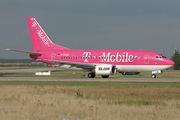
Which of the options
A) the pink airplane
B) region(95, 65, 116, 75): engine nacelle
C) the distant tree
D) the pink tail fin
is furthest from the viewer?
the distant tree

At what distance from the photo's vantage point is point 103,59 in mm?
47375

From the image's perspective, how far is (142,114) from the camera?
14.2 m

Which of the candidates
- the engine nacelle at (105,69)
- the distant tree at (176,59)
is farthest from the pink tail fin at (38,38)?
the distant tree at (176,59)

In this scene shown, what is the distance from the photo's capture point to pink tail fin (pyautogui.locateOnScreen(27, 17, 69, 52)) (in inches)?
2119

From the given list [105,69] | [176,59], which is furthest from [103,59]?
[176,59]

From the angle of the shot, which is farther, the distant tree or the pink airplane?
the distant tree

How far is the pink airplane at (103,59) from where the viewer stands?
45156 mm

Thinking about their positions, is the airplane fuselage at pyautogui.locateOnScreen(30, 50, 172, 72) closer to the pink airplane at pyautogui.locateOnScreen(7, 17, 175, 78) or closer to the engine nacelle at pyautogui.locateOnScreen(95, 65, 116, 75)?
the pink airplane at pyautogui.locateOnScreen(7, 17, 175, 78)

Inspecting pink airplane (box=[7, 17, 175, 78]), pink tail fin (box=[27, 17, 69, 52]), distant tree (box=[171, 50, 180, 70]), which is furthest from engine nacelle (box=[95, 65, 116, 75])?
distant tree (box=[171, 50, 180, 70])

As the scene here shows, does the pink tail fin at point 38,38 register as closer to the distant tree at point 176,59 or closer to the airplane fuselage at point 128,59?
the airplane fuselage at point 128,59

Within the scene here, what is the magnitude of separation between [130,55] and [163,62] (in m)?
5.42

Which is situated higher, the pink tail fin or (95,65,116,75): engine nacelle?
the pink tail fin

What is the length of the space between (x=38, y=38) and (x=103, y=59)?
593 inches

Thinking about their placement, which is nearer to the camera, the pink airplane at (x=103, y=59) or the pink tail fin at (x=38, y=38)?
the pink airplane at (x=103, y=59)
